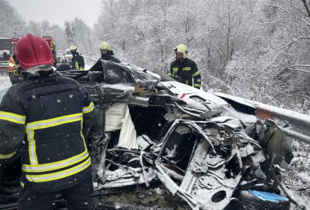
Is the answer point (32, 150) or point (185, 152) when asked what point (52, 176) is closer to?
point (32, 150)

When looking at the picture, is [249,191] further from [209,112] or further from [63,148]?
[63,148]

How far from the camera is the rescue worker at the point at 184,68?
479 centimetres

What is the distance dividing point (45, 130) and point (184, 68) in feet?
12.8

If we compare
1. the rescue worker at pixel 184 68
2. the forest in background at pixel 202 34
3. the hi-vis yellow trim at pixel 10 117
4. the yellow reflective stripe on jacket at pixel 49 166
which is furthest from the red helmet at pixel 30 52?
the forest in background at pixel 202 34

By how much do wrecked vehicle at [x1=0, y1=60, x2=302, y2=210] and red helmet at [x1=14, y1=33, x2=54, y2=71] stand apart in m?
0.95

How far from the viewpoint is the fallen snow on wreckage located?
204 centimetres

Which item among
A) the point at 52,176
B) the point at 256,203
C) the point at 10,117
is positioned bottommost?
the point at 256,203

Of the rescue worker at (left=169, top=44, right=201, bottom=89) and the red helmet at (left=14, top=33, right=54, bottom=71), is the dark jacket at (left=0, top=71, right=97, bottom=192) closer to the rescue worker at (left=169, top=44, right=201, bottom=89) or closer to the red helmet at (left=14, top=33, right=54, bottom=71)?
the red helmet at (left=14, top=33, right=54, bottom=71)

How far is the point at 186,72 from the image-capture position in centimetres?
488

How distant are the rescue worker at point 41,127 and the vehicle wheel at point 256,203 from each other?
4.98 ft

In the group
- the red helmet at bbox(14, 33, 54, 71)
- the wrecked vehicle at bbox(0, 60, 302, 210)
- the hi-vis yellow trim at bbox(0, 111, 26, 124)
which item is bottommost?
the wrecked vehicle at bbox(0, 60, 302, 210)

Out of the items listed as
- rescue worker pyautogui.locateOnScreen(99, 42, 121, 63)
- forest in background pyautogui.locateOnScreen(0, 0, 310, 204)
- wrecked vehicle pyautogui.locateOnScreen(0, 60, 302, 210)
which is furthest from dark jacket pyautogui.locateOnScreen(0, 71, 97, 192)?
forest in background pyautogui.locateOnScreen(0, 0, 310, 204)

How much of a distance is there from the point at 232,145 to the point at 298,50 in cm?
1365

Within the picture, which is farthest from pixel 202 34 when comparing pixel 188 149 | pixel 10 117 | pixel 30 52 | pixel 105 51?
pixel 10 117
